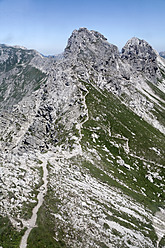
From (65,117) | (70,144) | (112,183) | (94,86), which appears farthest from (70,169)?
(94,86)

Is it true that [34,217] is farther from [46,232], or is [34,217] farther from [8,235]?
[8,235]

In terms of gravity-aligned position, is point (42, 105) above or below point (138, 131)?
below

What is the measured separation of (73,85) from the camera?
134 m

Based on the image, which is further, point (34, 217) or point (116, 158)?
point (116, 158)

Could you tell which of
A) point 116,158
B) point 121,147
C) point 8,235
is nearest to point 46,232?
point 8,235

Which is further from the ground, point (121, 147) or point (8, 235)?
point (121, 147)

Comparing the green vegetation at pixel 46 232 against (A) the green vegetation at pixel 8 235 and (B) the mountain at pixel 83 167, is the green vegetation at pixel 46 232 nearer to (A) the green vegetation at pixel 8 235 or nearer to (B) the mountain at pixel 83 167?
(B) the mountain at pixel 83 167

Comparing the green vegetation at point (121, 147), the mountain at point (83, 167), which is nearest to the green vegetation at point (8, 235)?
the mountain at point (83, 167)

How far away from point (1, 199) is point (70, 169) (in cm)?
3007

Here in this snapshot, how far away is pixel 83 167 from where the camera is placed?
223 feet

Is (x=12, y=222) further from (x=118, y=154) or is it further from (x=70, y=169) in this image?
(x=118, y=154)

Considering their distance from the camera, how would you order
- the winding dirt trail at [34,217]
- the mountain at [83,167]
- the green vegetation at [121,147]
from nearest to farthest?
the winding dirt trail at [34,217] → the mountain at [83,167] → the green vegetation at [121,147]

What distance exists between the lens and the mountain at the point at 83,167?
3462 centimetres

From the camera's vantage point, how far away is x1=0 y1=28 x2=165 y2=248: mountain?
A: 1363 inches
